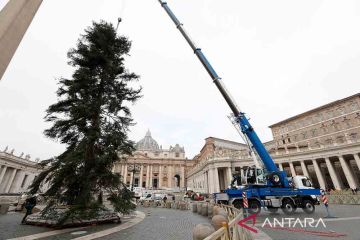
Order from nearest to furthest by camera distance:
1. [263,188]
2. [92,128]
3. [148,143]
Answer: [92,128]
[263,188]
[148,143]

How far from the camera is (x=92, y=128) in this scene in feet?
33.4

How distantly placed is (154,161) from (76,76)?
89563mm

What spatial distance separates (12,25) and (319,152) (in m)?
43.2

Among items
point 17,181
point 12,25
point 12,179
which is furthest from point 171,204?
point 17,181

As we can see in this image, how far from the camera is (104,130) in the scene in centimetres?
1081

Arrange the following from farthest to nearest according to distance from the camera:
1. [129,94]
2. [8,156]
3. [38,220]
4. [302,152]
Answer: [8,156], [302,152], [129,94], [38,220]

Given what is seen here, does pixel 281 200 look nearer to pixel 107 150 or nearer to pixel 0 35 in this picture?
pixel 107 150

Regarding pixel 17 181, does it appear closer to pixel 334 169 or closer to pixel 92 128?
pixel 92 128

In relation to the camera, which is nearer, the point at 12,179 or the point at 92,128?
the point at 92,128

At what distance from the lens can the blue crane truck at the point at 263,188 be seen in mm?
13695

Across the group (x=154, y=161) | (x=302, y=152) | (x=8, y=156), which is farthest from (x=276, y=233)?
(x=154, y=161)

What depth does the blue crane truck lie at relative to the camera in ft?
44.9

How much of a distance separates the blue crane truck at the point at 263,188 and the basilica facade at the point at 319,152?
1832 centimetres

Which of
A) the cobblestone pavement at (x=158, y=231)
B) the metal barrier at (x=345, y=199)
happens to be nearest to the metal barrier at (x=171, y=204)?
the cobblestone pavement at (x=158, y=231)
